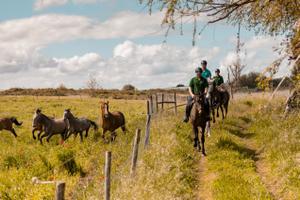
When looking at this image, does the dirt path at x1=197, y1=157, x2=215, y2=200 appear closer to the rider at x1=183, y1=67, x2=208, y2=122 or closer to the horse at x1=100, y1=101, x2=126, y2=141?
the rider at x1=183, y1=67, x2=208, y2=122

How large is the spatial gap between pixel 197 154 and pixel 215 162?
1.43 meters

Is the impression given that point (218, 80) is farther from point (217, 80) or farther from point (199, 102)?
point (199, 102)

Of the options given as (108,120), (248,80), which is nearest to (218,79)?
(108,120)

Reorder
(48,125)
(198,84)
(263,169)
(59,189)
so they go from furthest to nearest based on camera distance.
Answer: (48,125) → (198,84) → (263,169) → (59,189)

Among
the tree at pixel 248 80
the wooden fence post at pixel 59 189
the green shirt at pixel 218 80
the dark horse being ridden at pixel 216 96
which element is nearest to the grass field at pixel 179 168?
the dark horse being ridden at pixel 216 96

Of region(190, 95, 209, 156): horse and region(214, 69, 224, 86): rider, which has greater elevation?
region(214, 69, 224, 86): rider

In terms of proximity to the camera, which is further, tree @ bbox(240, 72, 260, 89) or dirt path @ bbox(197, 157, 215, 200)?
tree @ bbox(240, 72, 260, 89)

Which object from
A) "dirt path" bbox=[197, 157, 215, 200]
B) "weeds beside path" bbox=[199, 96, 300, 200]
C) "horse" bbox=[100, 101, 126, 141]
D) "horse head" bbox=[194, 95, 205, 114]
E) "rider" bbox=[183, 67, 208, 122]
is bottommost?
"dirt path" bbox=[197, 157, 215, 200]

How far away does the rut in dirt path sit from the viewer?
34.3 feet

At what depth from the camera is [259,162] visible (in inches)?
532

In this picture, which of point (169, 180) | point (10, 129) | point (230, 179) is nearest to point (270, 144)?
point (230, 179)

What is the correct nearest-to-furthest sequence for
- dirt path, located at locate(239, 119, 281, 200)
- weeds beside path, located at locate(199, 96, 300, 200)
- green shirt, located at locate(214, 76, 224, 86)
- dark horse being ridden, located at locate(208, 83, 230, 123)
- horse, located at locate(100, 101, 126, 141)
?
weeds beside path, located at locate(199, 96, 300, 200) < dirt path, located at locate(239, 119, 281, 200) < horse, located at locate(100, 101, 126, 141) < dark horse being ridden, located at locate(208, 83, 230, 123) < green shirt, located at locate(214, 76, 224, 86)

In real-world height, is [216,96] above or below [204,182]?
above

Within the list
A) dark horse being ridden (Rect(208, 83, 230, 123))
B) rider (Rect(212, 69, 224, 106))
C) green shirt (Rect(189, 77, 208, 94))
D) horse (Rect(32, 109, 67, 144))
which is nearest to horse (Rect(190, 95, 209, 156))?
green shirt (Rect(189, 77, 208, 94))
